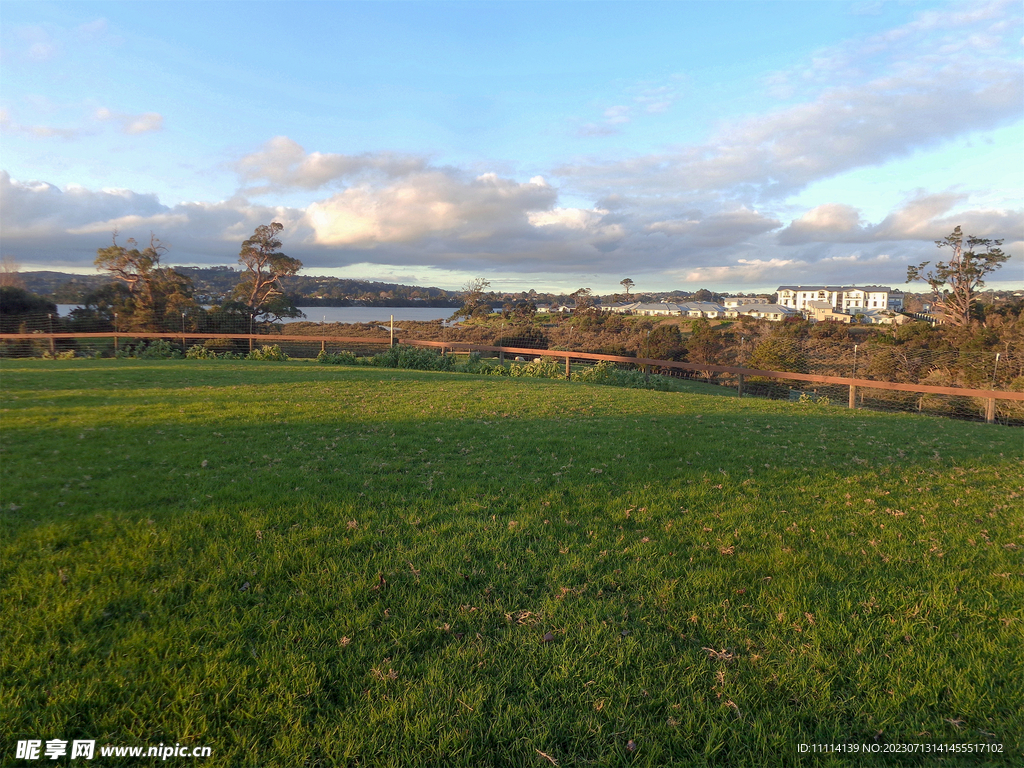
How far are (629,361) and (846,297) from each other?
9808cm

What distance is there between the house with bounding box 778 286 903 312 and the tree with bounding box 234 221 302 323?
275 feet

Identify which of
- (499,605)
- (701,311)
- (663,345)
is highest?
(701,311)

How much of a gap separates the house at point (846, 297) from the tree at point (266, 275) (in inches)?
3304

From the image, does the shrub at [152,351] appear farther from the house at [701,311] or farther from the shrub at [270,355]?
the house at [701,311]

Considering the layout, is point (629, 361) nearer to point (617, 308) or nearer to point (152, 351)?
point (152, 351)

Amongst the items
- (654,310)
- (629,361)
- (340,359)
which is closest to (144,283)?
(340,359)

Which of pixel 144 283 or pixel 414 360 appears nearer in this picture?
pixel 414 360

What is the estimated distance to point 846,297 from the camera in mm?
93250

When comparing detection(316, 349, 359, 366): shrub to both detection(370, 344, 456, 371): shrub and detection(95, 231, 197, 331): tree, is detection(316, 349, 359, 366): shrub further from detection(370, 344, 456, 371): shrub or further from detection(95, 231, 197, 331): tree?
detection(95, 231, 197, 331): tree

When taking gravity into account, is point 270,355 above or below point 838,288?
below

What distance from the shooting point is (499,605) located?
2.63 meters

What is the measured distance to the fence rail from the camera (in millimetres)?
12328

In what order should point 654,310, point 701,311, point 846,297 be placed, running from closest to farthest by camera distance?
point 654,310 < point 701,311 < point 846,297

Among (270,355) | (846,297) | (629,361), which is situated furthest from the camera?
(846,297)
